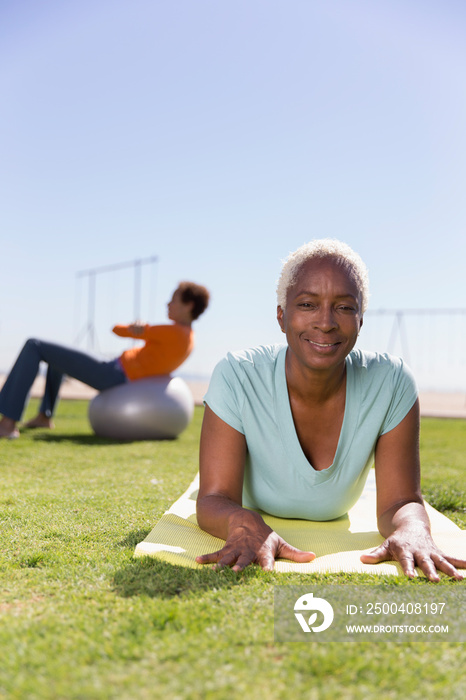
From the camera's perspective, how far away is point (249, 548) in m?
1.71

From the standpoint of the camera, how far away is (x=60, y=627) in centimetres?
127

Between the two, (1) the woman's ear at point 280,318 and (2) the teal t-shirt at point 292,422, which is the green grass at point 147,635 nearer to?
(2) the teal t-shirt at point 292,422

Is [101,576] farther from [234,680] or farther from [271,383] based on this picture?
[271,383]

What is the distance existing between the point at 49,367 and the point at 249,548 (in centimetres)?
467

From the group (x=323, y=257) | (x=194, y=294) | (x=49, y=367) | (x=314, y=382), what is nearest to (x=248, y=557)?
(x=314, y=382)

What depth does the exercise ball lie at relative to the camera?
17.8 feet

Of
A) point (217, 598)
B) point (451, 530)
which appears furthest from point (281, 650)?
point (451, 530)

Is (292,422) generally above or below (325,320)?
below

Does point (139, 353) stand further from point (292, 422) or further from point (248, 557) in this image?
point (248, 557)

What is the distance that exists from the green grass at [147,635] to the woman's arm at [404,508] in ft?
0.40

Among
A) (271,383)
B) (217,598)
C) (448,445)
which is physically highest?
(271,383)

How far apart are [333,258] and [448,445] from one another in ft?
14.5

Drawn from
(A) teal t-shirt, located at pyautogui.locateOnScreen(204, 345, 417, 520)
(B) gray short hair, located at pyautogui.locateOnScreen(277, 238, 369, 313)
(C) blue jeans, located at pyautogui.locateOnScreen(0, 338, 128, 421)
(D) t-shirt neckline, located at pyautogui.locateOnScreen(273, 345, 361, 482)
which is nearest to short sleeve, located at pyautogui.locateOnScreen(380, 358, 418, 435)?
(A) teal t-shirt, located at pyautogui.locateOnScreen(204, 345, 417, 520)

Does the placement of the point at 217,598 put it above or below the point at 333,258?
below
